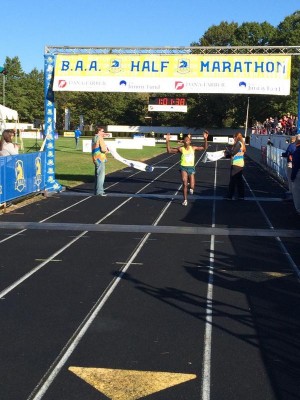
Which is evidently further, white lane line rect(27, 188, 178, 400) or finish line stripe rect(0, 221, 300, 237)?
finish line stripe rect(0, 221, 300, 237)

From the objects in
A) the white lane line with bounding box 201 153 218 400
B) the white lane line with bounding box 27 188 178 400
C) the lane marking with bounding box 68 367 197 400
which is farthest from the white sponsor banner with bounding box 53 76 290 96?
the lane marking with bounding box 68 367 197 400

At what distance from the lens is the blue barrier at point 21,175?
12.7 m

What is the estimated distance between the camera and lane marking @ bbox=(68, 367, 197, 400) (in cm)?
406

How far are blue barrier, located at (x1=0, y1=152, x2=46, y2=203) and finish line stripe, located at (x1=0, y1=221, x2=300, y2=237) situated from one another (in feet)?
6.29

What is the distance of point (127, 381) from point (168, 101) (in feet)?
231

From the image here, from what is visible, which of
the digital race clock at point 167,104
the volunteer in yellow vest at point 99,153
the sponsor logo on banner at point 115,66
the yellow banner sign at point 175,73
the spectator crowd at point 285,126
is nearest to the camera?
the volunteer in yellow vest at point 99,153

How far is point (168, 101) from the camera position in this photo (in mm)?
73000

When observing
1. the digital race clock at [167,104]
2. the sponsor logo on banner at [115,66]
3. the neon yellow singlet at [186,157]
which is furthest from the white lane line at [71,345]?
the digital race clock at [167,104]

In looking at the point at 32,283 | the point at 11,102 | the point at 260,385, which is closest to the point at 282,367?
the point at 260,385

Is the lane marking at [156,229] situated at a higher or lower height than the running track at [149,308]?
lower

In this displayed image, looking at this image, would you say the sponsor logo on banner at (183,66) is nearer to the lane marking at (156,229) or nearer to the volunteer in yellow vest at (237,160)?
the volunteer in yellow vest at (237,160)

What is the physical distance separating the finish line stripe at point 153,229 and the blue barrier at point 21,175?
1.92m

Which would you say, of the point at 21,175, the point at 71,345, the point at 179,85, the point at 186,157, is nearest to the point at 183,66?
the point at 179,85

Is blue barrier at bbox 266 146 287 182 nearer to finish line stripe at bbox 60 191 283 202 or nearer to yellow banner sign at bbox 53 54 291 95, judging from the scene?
finish line stripe at bbox 60 191 283 202
